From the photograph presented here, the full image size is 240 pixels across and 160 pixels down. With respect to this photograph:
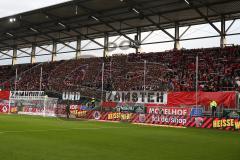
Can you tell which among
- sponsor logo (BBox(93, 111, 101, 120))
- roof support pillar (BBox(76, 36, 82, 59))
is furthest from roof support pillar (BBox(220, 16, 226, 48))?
roof support pillar (BBox(76, 36, 82, 59))

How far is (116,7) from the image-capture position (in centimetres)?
4397

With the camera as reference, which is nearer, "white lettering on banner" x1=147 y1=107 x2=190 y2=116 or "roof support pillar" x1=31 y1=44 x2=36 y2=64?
"white lettering on banner" x1=147 y1=107 x2=190 y2=116

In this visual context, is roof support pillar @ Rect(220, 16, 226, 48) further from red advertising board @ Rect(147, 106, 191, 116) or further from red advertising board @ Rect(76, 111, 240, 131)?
red advertising board @ Rect(76, 111, 240, 131)

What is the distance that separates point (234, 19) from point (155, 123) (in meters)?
18.5

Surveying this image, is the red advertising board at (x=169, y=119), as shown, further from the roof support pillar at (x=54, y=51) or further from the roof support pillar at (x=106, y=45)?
the roof support pillar at (x=54, y=51)

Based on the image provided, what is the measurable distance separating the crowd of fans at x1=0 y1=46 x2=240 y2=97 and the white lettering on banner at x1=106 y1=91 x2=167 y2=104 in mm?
941

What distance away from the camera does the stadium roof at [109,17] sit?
137ft

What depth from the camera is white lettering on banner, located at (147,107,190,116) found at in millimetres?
30677

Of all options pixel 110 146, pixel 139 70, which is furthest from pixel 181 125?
pixel 110 146

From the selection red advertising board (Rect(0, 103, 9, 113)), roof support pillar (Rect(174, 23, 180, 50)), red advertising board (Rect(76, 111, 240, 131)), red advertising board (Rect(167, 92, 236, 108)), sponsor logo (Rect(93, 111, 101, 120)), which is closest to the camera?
red advertising board (Rect(76, 111, 240, 131))

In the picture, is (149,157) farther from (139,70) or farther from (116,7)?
(116,7)

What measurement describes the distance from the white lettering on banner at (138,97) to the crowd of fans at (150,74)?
0.94 metres

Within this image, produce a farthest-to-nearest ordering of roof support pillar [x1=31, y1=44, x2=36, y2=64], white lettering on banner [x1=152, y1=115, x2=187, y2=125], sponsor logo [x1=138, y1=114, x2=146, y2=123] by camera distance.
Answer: roof support pillar [x1=31, y1=44, x2=36, y2=64] → sponsor logo [x1=138, y1=114, x2=146, y2=123] → white lettering on banner [x1=152, y1=115, x2=187, y2=125]

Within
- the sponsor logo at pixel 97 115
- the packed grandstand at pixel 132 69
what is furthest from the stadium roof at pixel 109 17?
the sponsor logo at pixel 97 115
